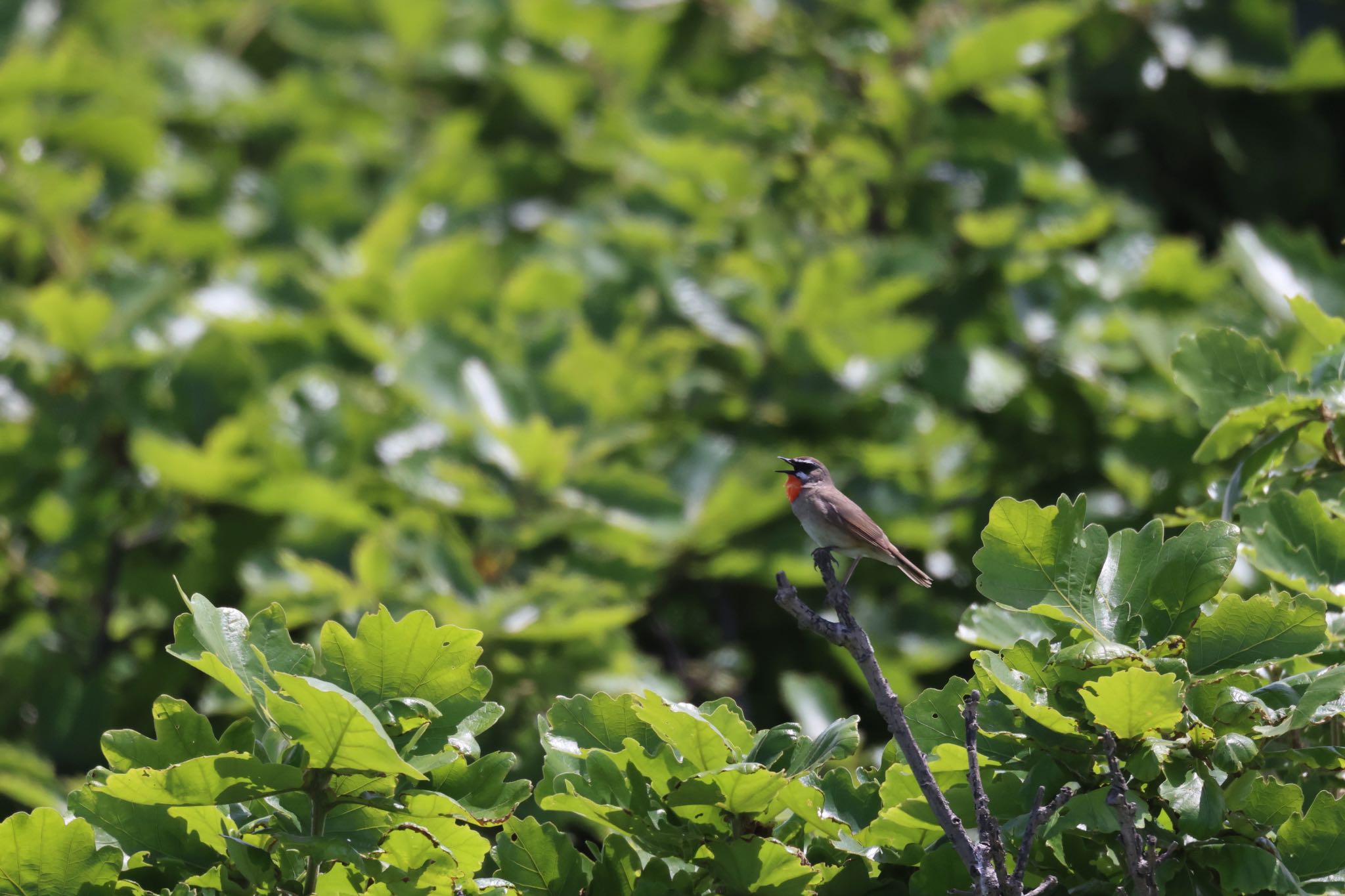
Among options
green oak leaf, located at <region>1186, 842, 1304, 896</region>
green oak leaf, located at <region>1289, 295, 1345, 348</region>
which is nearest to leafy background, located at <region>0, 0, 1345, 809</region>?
green oak leaf, located at <region>1289, 295, 1345, 348</region>

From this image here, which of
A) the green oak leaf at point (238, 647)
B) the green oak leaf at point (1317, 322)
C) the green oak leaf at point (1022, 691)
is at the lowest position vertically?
the green oak leaf at point (238, 647)

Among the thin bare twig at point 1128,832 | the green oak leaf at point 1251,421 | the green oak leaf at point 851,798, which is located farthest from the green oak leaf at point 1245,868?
the green oak leaf at point 1251,421

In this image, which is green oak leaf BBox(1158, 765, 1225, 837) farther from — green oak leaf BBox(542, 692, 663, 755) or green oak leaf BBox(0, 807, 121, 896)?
green oak leaf BBox(0, 807, 121, 896)

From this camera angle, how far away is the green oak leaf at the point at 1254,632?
199 cm

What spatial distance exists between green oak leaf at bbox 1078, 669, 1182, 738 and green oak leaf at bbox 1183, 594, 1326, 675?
189 mm

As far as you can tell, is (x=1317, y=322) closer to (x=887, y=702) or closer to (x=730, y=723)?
(x=887, y=702)

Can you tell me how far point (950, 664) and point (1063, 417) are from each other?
1.07 m

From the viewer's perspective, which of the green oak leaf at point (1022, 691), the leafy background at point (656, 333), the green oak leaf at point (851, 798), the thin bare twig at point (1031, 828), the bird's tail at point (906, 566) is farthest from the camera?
the leafy background at point (656, 333)

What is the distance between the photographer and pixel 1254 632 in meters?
2.02

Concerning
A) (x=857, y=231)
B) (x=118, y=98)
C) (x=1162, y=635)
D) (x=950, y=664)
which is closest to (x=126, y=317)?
(x=118, y=98)

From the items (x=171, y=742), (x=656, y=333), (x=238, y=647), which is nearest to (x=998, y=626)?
(x=238, y=647)

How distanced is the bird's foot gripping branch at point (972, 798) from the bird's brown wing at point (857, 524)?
1.32 meters

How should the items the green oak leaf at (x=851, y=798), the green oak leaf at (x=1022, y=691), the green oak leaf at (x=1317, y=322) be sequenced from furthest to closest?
the green oak leaf at (x=1317, y=322)
the green oak leaf at (x=851, y=798)
the green oak leaf at (x=1022, y=691)

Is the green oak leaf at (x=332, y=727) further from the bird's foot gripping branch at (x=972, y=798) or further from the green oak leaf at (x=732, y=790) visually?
the bird's foot gripping branch at (x=972, y=798)
